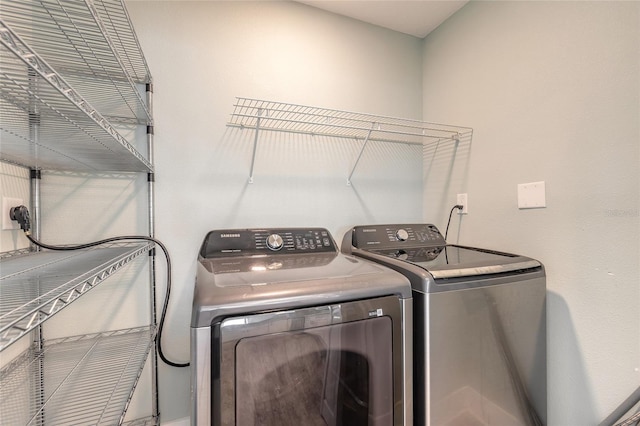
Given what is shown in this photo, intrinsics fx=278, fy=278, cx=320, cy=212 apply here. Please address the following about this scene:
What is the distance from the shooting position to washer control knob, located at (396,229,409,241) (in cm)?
157

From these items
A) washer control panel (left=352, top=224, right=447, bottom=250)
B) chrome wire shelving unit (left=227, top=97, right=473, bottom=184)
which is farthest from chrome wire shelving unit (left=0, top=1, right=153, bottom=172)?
washer control panel (left=352, top=224, right=447, bottom=250)

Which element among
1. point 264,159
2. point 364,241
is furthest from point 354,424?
point 264,159

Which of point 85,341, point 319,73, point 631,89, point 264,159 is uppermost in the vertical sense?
point 319,73

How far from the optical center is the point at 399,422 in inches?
35.9

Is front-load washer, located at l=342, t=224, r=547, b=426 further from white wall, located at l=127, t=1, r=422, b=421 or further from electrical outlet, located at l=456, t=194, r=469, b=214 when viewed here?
white wall, located at l=127, t=1, r=422, b=421

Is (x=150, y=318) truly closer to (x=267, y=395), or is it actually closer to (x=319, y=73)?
(x=267, y=395)

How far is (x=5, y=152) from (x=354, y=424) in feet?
4.99

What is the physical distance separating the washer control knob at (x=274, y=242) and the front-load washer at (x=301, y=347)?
32 cm

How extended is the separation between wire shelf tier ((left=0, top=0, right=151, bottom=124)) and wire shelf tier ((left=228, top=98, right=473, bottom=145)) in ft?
1.56

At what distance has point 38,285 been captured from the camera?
0.66 meters

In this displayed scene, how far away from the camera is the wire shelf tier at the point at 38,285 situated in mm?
435

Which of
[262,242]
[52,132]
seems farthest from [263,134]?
[52,132]

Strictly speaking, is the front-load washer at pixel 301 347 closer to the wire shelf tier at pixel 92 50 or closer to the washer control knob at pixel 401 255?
the washer control knob at pixel 401 255

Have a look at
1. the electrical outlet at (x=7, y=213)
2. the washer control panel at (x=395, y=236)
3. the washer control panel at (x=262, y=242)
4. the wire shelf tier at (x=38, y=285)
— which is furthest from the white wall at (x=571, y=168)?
the electrical outlet at (x=7, y=213)
